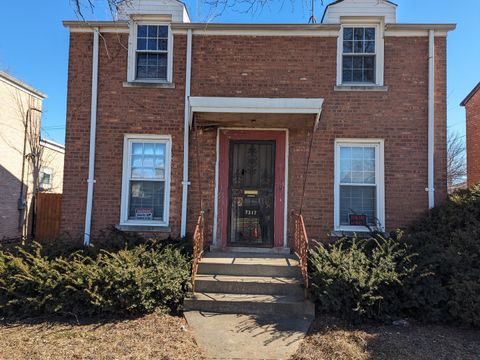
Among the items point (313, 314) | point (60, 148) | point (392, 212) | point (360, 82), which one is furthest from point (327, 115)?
point (60, 148)

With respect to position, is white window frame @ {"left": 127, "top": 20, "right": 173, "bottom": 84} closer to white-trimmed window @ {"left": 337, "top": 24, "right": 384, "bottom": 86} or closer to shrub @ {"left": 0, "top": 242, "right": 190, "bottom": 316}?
white-trimmed window @ {"left": 337, "top": 24, "right": 384, "bottom": 86}

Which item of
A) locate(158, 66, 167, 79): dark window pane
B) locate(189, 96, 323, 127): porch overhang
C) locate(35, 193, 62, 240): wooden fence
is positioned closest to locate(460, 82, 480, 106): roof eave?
locate(189, 96, 323, 127): porch overhang

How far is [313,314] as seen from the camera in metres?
5.66

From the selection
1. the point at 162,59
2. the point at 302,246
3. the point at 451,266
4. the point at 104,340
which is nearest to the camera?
the point at 104,340

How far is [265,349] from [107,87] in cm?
601

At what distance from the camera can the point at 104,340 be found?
16.0 ft

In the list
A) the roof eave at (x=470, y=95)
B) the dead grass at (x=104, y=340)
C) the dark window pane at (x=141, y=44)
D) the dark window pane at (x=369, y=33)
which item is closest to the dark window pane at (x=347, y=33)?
the dark window pane at (x=369, y=33)

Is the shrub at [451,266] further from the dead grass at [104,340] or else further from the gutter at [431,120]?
the dead grass at [104,340]

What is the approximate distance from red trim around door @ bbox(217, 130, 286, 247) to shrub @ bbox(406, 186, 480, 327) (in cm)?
241

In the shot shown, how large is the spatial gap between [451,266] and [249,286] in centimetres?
300

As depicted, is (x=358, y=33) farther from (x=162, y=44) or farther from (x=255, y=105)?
(x=162, y=44)

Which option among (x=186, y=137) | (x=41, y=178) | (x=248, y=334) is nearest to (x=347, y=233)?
(x=248, y=334)

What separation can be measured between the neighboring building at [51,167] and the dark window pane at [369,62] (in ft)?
40.9

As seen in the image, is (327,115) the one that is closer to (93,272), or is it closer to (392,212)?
(392,212)
